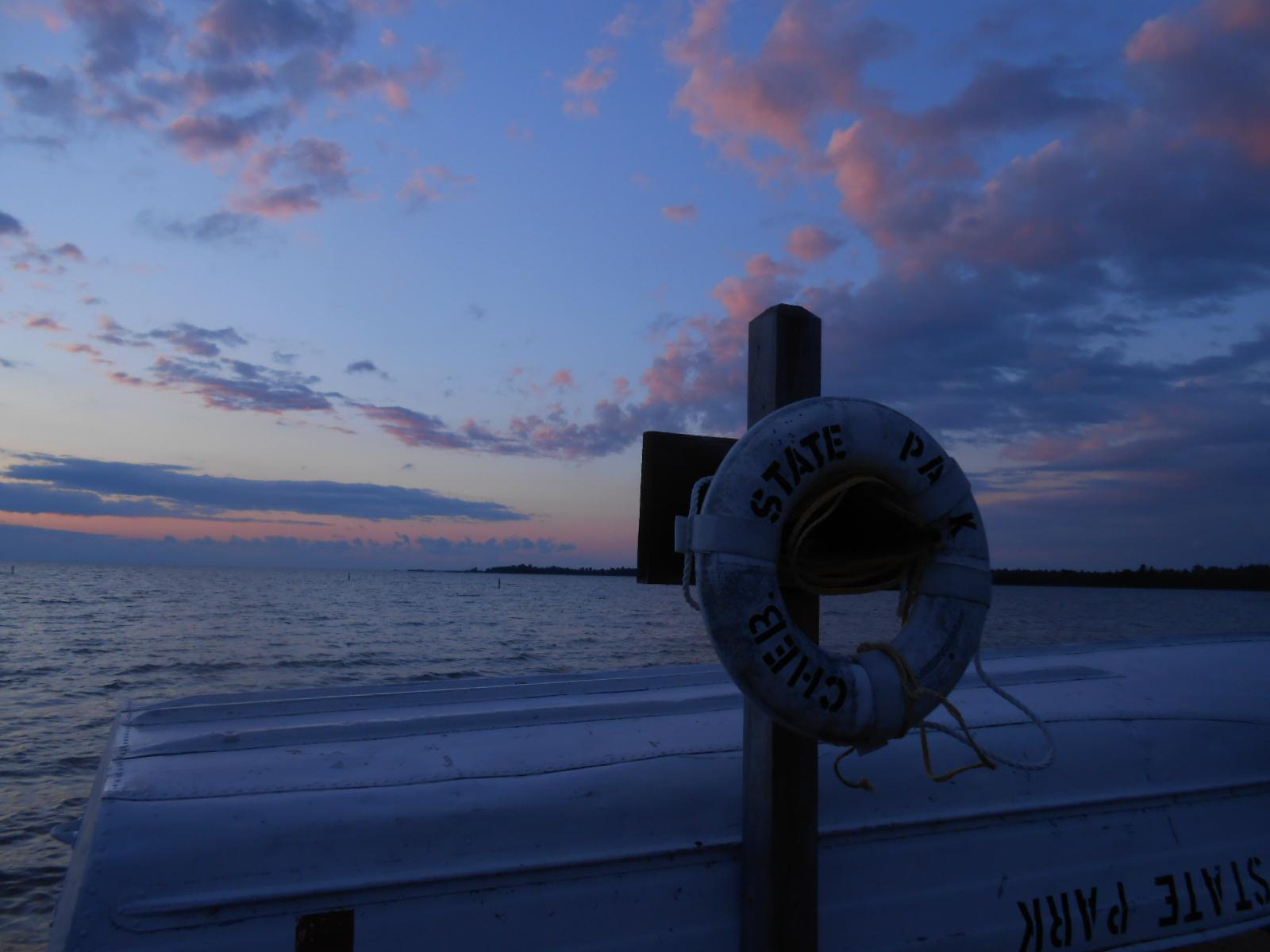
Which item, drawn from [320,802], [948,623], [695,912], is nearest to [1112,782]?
[948,623]

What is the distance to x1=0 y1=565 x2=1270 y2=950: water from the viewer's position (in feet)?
25.3

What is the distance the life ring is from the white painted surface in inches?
35.8

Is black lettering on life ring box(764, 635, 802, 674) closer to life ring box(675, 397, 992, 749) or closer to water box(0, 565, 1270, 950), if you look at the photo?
life ring box(675, 397, 992, 749)

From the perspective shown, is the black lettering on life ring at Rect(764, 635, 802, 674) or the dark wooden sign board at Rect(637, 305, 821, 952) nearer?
the black lettering on life ring at Rect(764, 635, 802, 674)

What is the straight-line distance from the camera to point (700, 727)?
3.66 meters

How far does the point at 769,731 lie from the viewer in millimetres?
2631

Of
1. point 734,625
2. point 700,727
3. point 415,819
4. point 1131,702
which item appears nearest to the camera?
point 734,625

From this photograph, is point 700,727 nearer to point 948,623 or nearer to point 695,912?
point 695,912

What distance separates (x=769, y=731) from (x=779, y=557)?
23.1 inches

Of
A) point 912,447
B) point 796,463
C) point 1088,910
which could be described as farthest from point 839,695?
point 1088,910

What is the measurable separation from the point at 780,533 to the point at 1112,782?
2.53 metres

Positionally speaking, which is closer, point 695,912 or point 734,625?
point 734,625

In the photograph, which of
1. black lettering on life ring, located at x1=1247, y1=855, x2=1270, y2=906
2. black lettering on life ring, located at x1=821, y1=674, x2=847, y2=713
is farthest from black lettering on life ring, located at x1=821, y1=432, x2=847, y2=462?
black lettering on life ring, located at x1=1247, y1=855, x2=1270, y2=906

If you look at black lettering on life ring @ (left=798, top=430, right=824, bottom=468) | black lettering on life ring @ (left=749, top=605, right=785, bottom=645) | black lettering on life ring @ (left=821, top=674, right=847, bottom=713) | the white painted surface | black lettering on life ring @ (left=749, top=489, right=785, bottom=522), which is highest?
black lettering on life ring @ (left=798, top=430, right=824, bottom=468)
